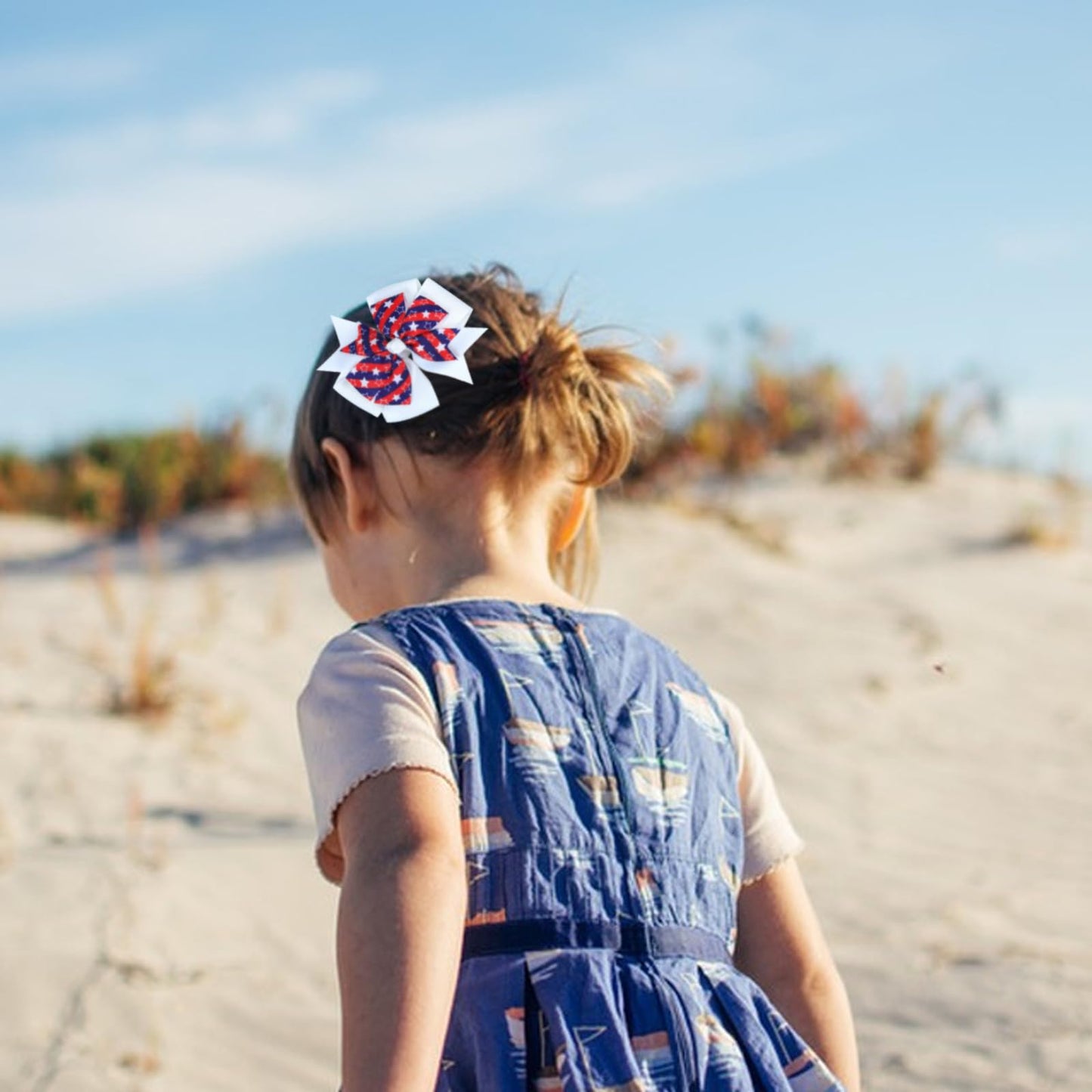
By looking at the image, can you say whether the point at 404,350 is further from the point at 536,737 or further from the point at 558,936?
the point at 558,936

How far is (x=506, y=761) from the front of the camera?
6.11ft

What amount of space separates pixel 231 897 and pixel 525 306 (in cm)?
303

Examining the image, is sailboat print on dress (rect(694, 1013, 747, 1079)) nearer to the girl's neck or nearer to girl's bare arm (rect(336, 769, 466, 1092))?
girl's bare arm (rect(336, 769, 466, 1092))

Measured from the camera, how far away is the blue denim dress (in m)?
1.78

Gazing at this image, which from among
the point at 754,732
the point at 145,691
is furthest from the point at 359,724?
the point at 754,732

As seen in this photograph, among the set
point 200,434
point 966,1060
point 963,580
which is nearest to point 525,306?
point 966,1060

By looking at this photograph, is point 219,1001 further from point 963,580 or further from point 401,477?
point 963,580

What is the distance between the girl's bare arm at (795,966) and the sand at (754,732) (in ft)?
4.96

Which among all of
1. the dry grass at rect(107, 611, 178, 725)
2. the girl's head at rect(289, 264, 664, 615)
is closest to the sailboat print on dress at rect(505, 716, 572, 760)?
the girl's head at rect(289, 264, 664, 615)

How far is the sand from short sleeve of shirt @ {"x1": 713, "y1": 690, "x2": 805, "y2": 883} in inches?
61.5

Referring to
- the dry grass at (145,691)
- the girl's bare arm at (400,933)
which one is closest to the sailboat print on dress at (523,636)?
the girl's bare arm at (400,933)

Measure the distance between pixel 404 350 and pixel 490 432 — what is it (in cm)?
14

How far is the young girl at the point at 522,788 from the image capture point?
175 cm

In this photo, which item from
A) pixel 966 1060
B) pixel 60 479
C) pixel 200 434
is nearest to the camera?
pixel 966 1060
